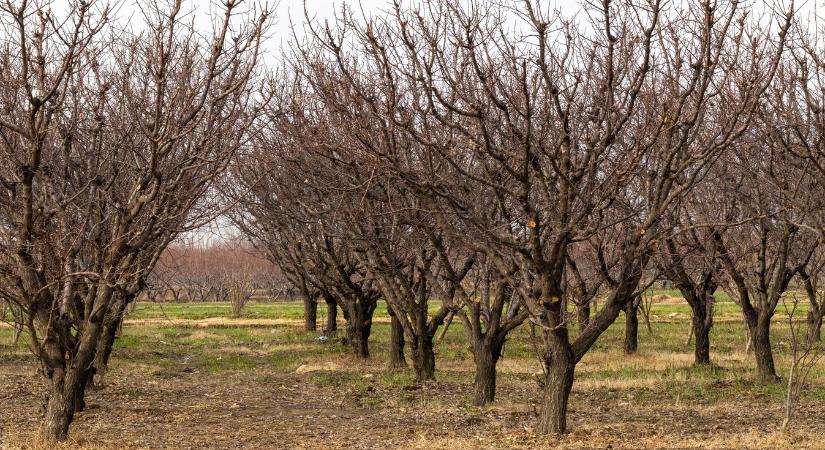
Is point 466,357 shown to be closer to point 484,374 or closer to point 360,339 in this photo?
point 360,339

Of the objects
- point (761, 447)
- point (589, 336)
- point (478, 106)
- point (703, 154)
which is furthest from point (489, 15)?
point (761, 447)

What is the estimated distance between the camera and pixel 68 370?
9.54 metres

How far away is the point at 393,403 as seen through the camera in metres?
13.5

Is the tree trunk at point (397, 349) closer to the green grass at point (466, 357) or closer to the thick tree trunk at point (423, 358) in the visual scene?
the green grass at point (466, 357)

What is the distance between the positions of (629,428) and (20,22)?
7599 millimetres

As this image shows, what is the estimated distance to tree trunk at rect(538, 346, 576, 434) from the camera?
947 cm

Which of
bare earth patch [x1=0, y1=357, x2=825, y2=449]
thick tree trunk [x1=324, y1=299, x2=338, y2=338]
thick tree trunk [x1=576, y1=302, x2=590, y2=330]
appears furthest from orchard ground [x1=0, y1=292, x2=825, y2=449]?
thick tree trunk [x1=324, y1=299, x2=338, y2=338]

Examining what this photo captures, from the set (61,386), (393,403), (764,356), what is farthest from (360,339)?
(61,386)

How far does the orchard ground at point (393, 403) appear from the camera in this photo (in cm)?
999

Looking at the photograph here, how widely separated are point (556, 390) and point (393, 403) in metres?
4.47

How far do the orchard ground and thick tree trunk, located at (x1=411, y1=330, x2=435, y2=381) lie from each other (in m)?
0.34

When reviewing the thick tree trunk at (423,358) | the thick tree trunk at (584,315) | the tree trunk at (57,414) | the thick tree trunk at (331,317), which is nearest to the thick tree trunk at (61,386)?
the tree trunk at (57,414)

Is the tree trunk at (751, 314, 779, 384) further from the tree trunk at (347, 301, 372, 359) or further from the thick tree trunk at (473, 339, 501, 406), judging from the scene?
the tree trunk at (347, 301, 372, 359)

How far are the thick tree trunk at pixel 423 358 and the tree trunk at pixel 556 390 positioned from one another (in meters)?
6.54
